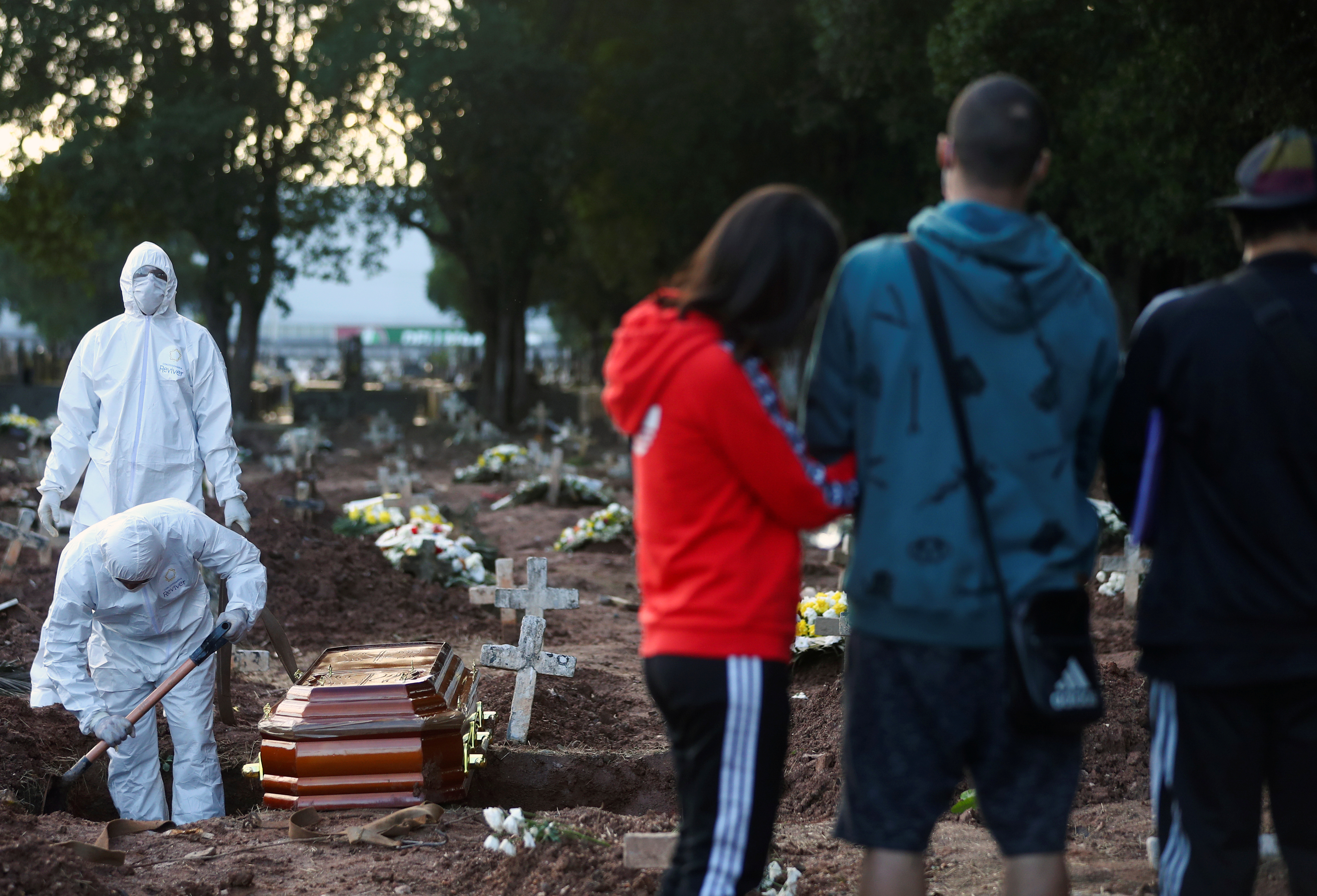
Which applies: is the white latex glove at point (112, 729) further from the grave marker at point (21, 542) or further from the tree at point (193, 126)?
the tree at point (193, 126)

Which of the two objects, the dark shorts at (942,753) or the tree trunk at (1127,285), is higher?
the tree trunk at (1127,285)

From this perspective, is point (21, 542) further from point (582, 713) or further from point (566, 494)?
point (566, 494)

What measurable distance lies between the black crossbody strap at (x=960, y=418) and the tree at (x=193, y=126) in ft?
80.0

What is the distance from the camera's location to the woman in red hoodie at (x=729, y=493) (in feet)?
8.03

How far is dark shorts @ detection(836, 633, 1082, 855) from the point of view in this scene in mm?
2406

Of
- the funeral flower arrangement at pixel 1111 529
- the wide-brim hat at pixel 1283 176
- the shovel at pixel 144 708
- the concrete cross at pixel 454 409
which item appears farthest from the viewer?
the concrete cross at pixel 454 409

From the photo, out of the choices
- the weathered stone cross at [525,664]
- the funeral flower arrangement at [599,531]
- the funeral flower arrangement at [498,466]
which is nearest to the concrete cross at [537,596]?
the weathered stone cross at [525,664]

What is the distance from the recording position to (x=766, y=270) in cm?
246

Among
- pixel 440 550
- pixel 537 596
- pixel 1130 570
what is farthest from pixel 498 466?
pixel 537 596

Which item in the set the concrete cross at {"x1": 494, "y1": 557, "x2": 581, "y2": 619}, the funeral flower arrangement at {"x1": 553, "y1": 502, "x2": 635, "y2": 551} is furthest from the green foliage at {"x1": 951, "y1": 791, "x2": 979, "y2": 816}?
the funeral flower arrangement at {"x1": 553, "y1": 502, "x2": 635, "y2": 551}

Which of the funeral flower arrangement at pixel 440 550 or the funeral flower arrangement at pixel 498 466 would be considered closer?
the funeral flower arrangement at pixel 440 550

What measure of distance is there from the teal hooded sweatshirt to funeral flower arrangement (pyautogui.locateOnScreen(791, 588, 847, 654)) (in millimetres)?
4216

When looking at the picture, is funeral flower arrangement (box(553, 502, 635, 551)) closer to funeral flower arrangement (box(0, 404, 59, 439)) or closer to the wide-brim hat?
the wide-brim hat

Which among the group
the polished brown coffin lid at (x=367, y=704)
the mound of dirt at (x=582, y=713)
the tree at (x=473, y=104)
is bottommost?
the mound of dirt at (x=582, y=713)
